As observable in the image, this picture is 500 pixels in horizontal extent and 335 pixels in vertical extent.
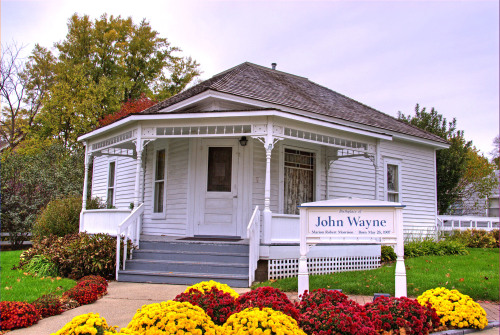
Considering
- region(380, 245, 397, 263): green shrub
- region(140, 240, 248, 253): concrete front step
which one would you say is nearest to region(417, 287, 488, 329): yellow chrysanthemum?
region(140, 240, 248, 253): concrete front step

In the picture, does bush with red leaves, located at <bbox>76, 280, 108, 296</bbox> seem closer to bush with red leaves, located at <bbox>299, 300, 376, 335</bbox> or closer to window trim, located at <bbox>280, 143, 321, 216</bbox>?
bush with red leaves, located at <bbox>299, 300, 376, 335</bbox>

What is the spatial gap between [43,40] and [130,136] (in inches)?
916

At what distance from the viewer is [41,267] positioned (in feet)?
33.0

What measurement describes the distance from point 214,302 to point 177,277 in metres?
4.28

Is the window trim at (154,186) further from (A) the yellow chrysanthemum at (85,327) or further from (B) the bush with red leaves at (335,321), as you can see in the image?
(A) the yellow chrysanthemum at (85,327)

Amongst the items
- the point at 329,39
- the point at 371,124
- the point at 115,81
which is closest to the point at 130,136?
the point at 329,39

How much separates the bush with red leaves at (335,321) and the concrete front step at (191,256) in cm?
449

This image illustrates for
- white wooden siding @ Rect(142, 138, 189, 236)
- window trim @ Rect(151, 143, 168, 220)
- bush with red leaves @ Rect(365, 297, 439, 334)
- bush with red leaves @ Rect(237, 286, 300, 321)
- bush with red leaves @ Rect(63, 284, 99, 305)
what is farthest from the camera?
window trim @ Rect(151, 143, 168, 220)

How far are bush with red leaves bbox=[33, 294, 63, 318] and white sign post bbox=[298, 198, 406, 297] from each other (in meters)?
3.59

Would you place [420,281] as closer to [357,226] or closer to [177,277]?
[357,226]

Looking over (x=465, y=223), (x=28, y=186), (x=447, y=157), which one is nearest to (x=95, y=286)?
(x=28, y=186)

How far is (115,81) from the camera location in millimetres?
28141

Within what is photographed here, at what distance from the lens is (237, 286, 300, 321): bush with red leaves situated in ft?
14.8

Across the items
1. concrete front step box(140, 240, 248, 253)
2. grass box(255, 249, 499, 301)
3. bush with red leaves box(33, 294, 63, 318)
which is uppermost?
concrete front step box(140, 240, 248, 253)
